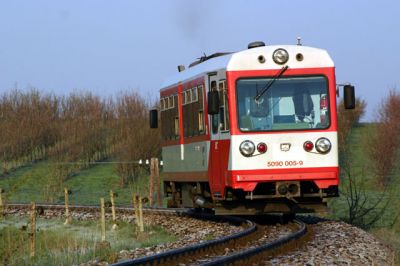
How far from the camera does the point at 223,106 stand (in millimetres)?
16875

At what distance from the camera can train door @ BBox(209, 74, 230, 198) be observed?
1675cm

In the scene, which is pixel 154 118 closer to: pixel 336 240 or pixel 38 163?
pixel 336 240

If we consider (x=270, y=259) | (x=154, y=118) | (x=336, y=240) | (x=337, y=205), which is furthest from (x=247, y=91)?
(x=337, y=205)

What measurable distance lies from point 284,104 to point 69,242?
5.12 meters

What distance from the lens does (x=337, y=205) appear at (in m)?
33.2

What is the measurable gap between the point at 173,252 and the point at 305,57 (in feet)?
19.9

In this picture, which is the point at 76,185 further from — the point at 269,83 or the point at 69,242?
the point at 269,83

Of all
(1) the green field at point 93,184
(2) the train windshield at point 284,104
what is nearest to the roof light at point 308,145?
(2) the train windshield at point 284,104

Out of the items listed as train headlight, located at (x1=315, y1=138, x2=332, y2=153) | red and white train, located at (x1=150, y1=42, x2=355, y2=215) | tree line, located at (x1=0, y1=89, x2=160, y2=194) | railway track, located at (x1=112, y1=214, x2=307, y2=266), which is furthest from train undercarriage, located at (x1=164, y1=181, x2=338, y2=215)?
tree line, located at (x1=0, y1=89, x2=160, y2=194)

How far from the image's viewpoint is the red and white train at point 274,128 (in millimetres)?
16438

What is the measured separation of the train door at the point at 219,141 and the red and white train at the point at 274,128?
0.7 inches

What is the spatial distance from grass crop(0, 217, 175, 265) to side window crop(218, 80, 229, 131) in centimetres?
260

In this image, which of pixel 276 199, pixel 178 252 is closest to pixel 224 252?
pixel 178 252

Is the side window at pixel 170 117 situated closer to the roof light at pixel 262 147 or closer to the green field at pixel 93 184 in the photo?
the roof light at pixel 262 147
